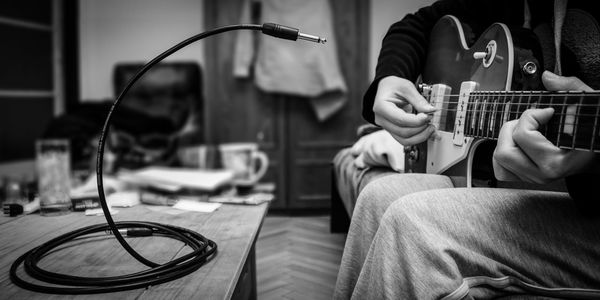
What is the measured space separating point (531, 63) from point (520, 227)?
0.30m

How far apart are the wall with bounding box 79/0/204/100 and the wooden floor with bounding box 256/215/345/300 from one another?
50.2 inches

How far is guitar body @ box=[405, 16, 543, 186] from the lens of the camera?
0.73 metres

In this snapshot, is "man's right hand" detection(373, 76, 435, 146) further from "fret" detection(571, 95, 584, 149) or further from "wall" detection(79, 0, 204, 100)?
"wall" detection(79, 0, 204, 100)

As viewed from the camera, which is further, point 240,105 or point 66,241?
point 240,105

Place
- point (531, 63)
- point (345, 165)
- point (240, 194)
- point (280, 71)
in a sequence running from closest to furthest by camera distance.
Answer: point (531, 63), point (345, 165), point (240, 194), point (280, 71)

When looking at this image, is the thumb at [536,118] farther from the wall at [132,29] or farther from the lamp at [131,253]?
the wall at [132,29]

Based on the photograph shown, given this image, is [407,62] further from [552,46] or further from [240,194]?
[240,194]

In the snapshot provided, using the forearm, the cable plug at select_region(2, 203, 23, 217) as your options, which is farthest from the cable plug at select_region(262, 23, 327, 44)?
the cable plug at select_region(2, 203, 23, 217)

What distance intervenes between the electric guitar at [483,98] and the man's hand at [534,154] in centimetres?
2

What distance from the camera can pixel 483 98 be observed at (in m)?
0.72

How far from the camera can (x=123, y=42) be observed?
282 centimetres

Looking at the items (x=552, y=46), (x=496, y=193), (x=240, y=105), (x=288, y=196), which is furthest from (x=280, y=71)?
(x=496, y=193)

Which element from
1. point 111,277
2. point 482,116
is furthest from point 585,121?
point 111,277

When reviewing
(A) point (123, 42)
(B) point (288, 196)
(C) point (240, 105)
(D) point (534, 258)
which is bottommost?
(B) point (288, 196)
